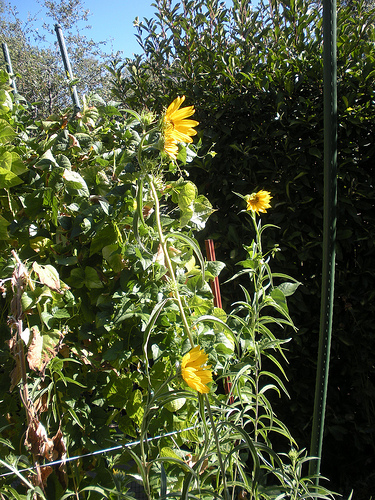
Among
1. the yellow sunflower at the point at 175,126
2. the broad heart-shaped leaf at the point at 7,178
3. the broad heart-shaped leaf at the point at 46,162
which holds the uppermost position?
Result: the broad heart-shaped leaf at the point at 46,162

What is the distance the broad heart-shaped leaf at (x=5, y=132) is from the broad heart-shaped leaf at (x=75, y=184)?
0.71ft

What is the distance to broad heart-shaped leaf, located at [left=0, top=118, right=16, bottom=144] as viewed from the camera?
3.76ft

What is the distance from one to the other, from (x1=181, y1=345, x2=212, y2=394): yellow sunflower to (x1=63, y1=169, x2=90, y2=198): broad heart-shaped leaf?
588mm

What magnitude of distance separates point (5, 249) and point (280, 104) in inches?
51.5

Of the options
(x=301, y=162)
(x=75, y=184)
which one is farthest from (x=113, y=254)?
(x=301, y=162)

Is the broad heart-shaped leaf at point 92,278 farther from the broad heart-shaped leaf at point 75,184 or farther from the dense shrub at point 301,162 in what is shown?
the dense shrub at point 301,162

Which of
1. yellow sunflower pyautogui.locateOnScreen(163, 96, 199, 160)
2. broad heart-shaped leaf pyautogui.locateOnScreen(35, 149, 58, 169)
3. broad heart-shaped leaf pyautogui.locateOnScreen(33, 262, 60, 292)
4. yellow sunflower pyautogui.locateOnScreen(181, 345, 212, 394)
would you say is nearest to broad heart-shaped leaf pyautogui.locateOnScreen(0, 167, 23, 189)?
broad heart-shaped leaf pyautogui.locateOnScreen(35, 149, 58, 169)

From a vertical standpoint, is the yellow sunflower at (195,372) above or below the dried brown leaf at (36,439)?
above

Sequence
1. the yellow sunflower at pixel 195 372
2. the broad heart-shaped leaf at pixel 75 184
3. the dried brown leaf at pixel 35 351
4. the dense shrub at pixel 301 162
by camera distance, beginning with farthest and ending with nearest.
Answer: the dense shrub at pixel 301 162, the broad heart-shaped leaf at pixel 75 184, the dried brown leaf at pixel 35 351, the yellow sunflower at pixel 195 372

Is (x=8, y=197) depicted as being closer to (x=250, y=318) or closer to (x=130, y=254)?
(x=130, y=254)

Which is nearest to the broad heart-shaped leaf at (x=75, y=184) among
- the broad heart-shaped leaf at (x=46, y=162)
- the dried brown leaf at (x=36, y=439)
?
the broad heart-shaped leaf at (x=46, y=162)

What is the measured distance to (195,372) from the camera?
2.30 feet

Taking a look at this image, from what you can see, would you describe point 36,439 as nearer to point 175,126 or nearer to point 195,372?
point 195,372

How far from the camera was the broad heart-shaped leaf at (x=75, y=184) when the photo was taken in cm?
107
